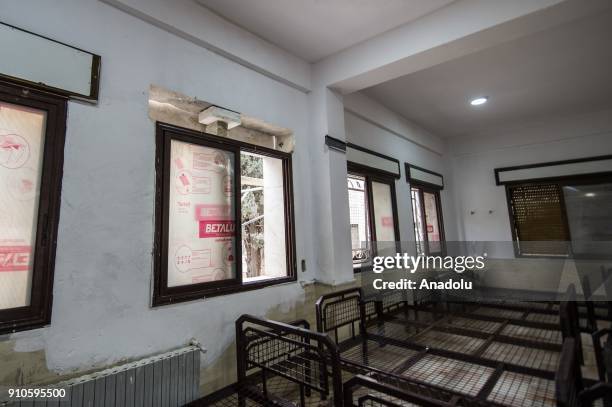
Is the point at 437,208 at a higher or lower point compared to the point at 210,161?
lower

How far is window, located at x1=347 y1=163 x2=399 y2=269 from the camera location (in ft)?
13.3

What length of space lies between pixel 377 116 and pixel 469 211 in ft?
11.5

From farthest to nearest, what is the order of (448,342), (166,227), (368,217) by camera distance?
(368,217), (448,342), (166,227)

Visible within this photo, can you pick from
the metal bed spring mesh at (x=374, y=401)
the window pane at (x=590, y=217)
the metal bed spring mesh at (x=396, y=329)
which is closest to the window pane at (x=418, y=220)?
the metal bed spring mesh at (x=396, y=329)

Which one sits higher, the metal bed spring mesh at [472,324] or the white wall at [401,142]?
the white wall at [401,142]

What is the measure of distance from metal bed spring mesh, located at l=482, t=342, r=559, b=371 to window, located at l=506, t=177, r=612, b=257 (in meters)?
3.60

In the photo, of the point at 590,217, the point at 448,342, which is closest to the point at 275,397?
the point at 448,342

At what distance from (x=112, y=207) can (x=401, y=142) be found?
4493 mm

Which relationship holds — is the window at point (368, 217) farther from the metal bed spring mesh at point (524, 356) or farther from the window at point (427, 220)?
the metal bed spring mesh at point (524, 356)

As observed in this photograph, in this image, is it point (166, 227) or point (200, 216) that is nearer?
point (166, 227)

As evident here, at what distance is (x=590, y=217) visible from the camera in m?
5.14

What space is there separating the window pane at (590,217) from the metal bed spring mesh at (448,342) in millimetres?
3545

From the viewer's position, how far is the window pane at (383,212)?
436 centimetres

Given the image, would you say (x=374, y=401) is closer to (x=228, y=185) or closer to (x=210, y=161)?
(x=228, y=185)
